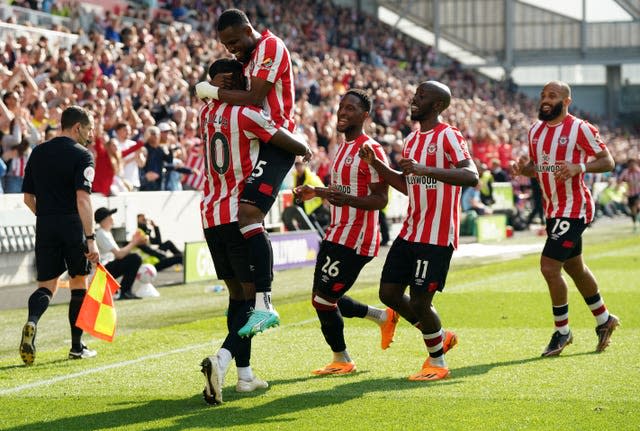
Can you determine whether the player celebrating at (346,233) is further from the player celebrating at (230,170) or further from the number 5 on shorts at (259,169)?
the number 5 on shorts at (259,169)

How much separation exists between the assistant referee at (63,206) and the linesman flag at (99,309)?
14cm

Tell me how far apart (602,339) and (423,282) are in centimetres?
216

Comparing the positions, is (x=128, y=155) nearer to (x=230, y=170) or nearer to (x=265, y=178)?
(x=230, y=170)

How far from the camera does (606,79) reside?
6241cm

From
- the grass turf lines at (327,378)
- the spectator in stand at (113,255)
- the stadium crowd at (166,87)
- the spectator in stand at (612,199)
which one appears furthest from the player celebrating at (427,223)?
the spectator in stand at (612,199)

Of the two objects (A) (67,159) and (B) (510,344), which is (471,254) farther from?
(A) (67,159)

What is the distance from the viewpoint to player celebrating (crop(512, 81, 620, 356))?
926 cm

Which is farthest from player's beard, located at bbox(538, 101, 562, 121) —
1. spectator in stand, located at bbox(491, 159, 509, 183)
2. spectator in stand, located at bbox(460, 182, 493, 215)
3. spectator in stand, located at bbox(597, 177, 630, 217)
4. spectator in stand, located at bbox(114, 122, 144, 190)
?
spectator in stand, located at bbox(597, 177, 630, 217)

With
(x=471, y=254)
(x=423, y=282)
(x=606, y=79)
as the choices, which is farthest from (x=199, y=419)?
(x=606, y=79)

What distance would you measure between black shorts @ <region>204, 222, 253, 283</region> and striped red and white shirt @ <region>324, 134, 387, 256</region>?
130 centimetres

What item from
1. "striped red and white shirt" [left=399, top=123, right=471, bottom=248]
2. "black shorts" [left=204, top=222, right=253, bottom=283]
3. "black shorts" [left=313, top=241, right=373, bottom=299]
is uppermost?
"striped red and white shirt" [left=399, top=123, right=471, bottom=248]

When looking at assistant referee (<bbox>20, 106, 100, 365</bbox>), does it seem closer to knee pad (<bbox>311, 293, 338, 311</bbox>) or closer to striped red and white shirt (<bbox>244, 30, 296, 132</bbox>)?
knee pad (<bbox>311, 293, 338, 311</bbox>)

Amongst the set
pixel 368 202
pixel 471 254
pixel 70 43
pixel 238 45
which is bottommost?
pixel 471 254

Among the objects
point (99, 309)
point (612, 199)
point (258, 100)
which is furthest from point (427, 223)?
point (612, 199)
